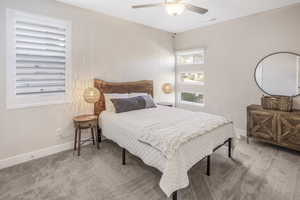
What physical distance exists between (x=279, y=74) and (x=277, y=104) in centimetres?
73

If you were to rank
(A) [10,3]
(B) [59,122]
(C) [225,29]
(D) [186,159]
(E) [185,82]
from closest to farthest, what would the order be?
1. (D) [186,159]
2. (A) [10,3]
3. (B) [59,122]
4. (C) [225,29]
5. (E) [185,82]

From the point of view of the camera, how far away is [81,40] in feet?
10.7

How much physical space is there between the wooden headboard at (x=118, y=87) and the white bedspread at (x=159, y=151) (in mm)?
384

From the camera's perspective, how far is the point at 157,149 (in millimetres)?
1956

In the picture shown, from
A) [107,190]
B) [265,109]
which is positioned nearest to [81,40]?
[107,190]

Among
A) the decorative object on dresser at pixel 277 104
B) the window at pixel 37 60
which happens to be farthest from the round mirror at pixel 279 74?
the window at pixel 37 60

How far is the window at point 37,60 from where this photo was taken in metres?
2.56

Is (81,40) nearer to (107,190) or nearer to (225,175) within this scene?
(107,190)

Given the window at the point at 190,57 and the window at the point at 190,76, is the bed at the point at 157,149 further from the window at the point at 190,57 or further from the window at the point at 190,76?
the window at the point at 190,57

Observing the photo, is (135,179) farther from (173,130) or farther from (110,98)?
(110,98)

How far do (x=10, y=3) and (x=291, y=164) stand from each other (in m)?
5.11

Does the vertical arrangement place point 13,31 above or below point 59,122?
above

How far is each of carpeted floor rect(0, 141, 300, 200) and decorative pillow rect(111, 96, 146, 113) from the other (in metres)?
0.87

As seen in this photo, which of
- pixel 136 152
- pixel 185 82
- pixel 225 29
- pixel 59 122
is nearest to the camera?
pixel 136 152
